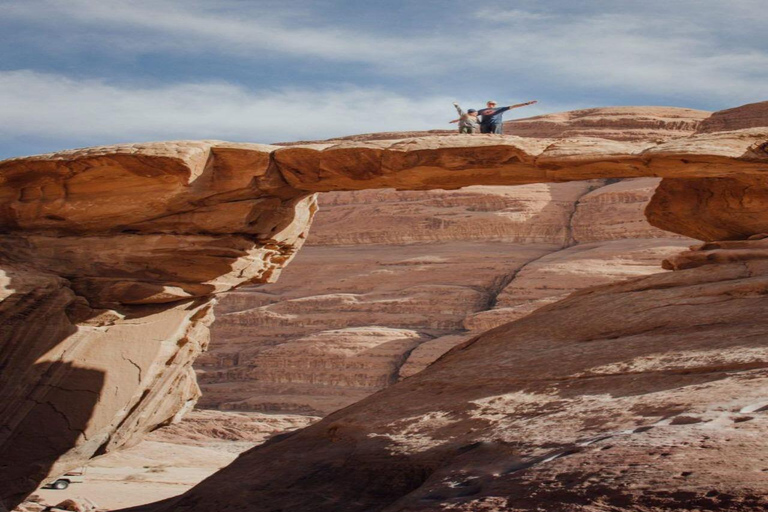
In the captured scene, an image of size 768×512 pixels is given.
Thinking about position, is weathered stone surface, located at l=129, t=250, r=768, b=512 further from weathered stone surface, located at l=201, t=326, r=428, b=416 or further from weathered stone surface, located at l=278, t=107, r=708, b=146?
weathered stone surface, located at l=278, t=107, r=708, b=146

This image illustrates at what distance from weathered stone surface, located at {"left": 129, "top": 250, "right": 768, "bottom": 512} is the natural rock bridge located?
0.07 metres

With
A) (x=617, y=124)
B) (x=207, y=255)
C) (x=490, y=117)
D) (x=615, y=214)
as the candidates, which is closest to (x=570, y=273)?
(x=615, y=214)

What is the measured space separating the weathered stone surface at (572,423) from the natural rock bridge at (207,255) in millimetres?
73

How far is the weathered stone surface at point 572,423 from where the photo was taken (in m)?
6.53

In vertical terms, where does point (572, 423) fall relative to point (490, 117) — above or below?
below

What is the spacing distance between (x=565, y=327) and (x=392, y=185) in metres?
3.82

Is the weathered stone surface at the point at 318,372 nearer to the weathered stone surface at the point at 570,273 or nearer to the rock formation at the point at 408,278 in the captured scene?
the rock formation at the point at 408,278

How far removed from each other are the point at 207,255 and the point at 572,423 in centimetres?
834

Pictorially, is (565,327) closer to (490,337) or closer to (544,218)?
(490,337)

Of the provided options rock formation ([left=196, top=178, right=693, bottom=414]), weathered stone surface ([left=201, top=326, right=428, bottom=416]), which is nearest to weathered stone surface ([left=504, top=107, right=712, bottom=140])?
rock formation ([left=196, top=178, right=693, bottom=414])

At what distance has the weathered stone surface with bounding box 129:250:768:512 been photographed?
6.53m

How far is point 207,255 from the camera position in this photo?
15.1 metres

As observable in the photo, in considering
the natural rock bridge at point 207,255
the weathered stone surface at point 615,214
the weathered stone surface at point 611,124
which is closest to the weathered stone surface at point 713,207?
the natural rock bridge at point 207,255

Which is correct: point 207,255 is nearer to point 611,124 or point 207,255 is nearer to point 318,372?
point 318,372
